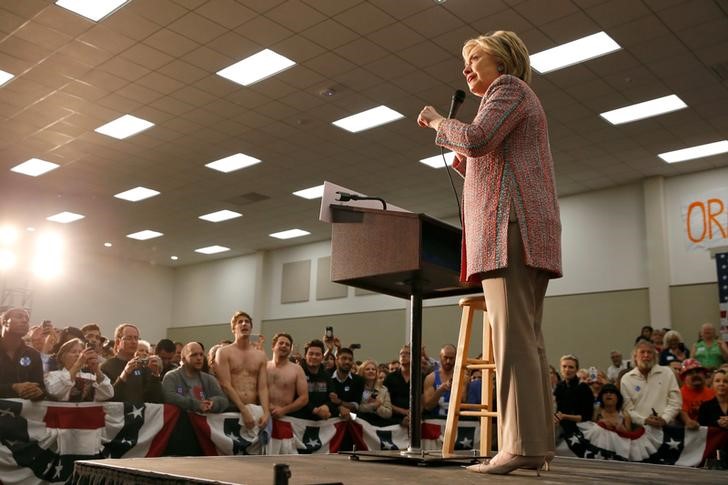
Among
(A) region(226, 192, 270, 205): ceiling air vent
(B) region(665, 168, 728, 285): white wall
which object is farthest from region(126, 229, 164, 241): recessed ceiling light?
(B) region(665, 168, 728, 285): white wall

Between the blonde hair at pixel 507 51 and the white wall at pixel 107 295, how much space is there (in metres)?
16.7

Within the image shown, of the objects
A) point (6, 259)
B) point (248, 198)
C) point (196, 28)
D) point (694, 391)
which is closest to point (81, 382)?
point (196, 28)

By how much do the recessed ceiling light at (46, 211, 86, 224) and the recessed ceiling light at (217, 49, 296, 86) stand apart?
7700mm

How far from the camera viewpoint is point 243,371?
18.6 feet

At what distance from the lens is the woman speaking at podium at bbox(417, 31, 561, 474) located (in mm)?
1935

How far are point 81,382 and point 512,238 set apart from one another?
3491mm

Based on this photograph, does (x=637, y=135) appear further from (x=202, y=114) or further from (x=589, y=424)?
(x=202, y=114)

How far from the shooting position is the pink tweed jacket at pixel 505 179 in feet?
6.59

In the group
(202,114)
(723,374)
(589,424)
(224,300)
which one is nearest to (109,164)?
(202,114)

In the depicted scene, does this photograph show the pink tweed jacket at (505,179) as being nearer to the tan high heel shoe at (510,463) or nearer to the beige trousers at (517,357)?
the beige trousers at (517,357)

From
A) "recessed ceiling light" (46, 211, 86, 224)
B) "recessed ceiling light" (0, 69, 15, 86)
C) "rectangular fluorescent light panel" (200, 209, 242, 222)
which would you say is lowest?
"recessed ceiling light" (46, 211, 86, 224)

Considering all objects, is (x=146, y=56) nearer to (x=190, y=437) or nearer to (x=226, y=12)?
(x=226, y=12)

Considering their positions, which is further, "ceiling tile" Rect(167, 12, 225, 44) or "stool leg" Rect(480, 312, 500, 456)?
"ceiling tile" Rect(167, 12, 225, 44)

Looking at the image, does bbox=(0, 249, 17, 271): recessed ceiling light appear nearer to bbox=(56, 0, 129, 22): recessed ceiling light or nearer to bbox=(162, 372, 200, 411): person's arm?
bbox=(56, 0, 129, 22): recessed ceiling light
